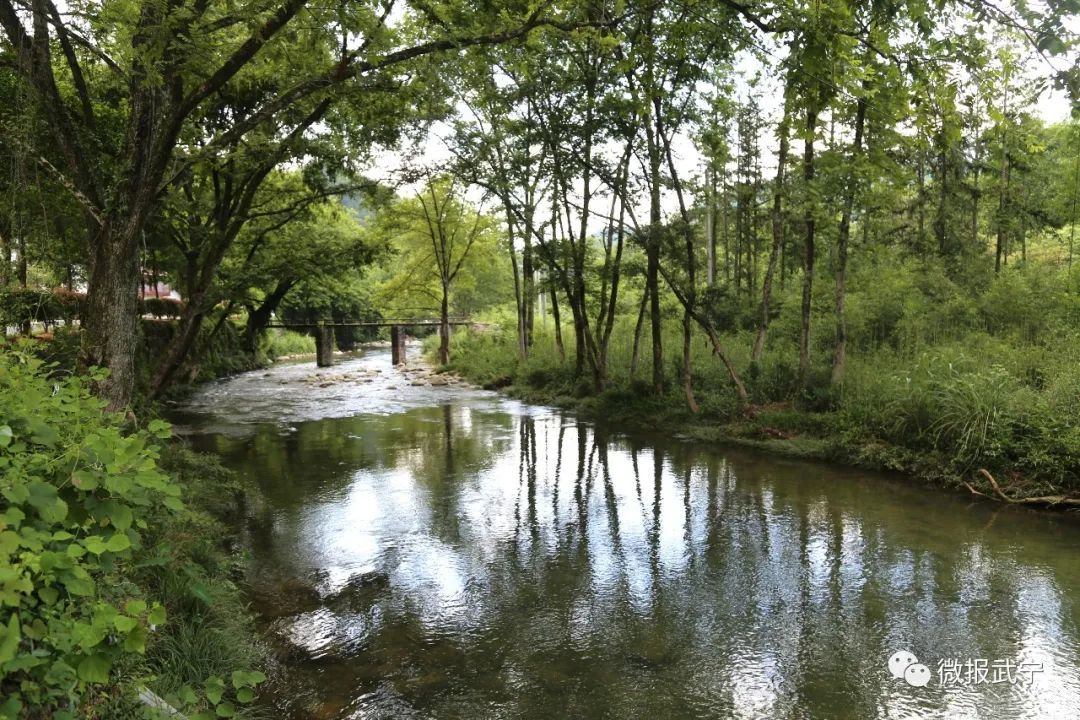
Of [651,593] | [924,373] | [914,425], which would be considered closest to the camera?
[651,593]

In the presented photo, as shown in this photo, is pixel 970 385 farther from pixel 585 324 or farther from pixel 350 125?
pixel 350 125

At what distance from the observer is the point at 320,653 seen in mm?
4641

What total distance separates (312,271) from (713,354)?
377 inches

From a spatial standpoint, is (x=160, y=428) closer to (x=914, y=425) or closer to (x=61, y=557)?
(x=61, y=557)

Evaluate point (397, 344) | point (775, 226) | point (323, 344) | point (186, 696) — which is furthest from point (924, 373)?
point (323, 344)

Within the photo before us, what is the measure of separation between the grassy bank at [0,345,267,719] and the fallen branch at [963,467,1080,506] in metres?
8.71

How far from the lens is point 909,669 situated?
14.7 feet

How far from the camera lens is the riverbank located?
8.19m

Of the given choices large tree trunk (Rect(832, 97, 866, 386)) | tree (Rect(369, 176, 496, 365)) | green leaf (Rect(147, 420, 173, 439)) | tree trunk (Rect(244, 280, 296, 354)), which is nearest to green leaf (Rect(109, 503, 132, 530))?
green leaf (Rect(147, 420, 173, 439))

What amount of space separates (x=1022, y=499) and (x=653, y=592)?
18.0ft

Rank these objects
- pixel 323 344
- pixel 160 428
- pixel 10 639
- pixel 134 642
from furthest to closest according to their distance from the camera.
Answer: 1. pixel 323 344
2. pixel 160 428
3. pixel 134 642
4. pixel 10 639

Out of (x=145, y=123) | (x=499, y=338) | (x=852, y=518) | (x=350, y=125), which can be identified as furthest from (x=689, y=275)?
(x=499, y=338)

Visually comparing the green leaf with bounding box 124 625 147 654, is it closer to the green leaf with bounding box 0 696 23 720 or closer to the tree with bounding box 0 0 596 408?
the green leaf with bounding box 0 696 23 720

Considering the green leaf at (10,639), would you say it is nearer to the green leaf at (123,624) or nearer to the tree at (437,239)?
the green leaf at (123,624)
